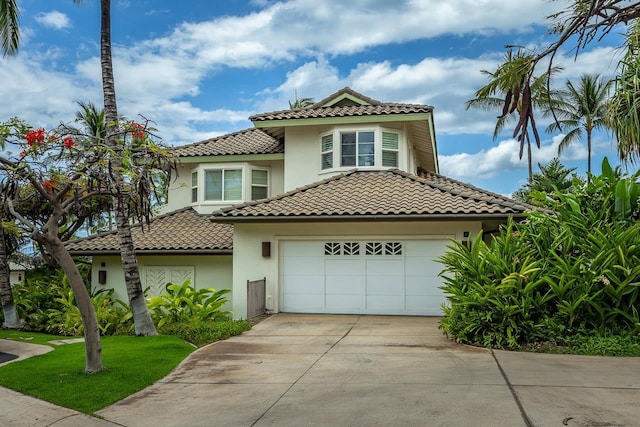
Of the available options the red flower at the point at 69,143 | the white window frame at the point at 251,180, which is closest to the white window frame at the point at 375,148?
the white window frame at the point at 251,180

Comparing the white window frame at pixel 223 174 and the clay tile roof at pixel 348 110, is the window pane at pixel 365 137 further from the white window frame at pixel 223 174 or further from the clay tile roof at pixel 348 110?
the white window frame at pixel 223 174

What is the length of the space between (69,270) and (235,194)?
40.0 ft

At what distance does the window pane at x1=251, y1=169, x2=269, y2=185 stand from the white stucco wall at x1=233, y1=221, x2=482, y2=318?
15.7 ft

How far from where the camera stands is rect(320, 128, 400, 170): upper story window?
1839 centimetres

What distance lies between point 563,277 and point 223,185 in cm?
1336

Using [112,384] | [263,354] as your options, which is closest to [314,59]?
[263,354]

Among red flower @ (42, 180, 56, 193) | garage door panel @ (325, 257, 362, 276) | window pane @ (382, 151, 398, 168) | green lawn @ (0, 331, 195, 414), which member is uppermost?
window pane @ (382, 151, 398, 168)

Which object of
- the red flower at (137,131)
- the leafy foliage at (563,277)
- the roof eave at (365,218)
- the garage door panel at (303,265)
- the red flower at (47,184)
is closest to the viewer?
the red flower at (47,184)

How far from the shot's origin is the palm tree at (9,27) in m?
16.2

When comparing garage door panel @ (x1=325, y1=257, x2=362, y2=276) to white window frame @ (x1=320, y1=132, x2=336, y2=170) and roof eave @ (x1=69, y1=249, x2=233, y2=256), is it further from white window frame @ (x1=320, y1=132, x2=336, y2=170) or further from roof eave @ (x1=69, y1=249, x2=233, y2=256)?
white window frame @ (x1=320, y1=132, x2=336, y2=170)

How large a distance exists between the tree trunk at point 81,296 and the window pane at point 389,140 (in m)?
11.8

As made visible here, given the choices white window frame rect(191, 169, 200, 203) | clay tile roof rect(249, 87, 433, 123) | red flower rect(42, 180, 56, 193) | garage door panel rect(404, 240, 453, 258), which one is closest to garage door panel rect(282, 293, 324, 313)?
garage door panel rect(404, 240, 453, 258)

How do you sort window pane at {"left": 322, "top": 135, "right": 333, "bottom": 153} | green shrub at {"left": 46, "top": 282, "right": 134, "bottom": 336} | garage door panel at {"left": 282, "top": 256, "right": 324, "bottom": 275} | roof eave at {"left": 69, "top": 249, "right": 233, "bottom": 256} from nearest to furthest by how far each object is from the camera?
green shrub at {"left": 46, "top": 282, "right": 134, "bottom": 336}
garage door panel at {"left": 282, "top": 256, "right": 324, "bottom": 275}
roof eave at {"left": 69, "top": 249, "right": 233, "bottom": 256}
window pane at {"left": 322, "top": 135, "right": 333, "bottom": 153}

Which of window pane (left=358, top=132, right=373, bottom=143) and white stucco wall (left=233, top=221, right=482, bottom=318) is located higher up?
window pane (left=358, top=132, right=373, bottom=143)
